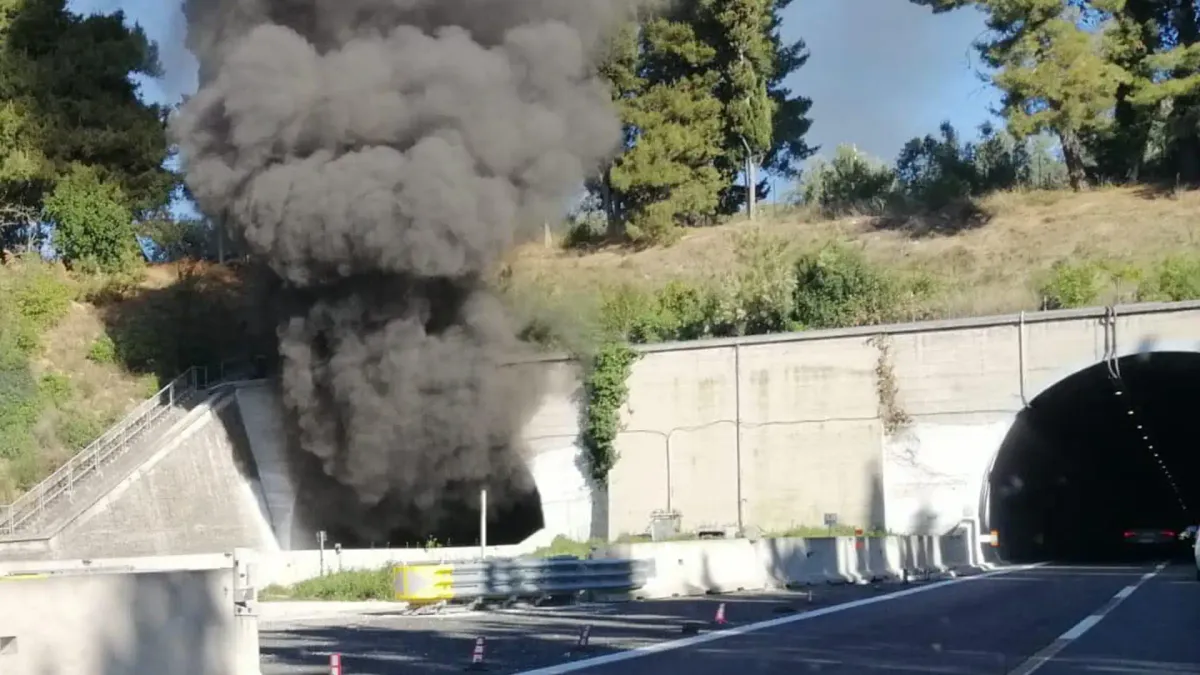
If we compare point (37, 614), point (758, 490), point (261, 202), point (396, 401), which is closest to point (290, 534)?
point (396, 401)

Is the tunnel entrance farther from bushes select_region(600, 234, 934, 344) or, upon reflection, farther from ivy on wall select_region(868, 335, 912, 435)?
bushes select_region(600, 234, 934, 344)

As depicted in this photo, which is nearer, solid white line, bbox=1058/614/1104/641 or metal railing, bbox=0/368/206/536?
solid white line, bbox=1058/614/1104/641

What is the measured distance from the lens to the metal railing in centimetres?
3209

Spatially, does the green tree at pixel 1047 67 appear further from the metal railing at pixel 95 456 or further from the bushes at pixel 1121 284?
the metal railing at pixel 95 456

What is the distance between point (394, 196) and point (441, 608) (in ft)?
49.8

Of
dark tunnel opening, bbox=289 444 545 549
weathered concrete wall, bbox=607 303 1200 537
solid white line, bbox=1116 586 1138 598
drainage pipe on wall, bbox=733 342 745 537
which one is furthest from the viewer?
dark tunnel opening, bbox=289 444 545 549

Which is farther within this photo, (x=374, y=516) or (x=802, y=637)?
(x=374, y=516)

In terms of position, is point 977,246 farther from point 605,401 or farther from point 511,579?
point 511,579

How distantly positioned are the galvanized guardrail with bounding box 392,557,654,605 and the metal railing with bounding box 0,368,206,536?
50.4 ft

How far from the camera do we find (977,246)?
1831 inches

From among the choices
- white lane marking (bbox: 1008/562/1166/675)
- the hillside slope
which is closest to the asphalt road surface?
white lane marking (bbox: 1008/562/1166/675)

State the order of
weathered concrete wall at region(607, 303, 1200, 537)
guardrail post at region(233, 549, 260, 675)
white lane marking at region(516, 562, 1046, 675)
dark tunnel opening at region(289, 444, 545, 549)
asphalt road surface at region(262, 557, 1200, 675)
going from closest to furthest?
guardrail post at region(233, 549, 260, 675) < white lane marking at region(516, 562, 1046, 675) < asphalt road surface at region(262, 557, 1200, 675) < weathered concrete wall at region(607, 303, 1200, 537) < dark tunnel opening at region(289, 444, 545, 549)

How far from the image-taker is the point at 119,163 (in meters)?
46.9

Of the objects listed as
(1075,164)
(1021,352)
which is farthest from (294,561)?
(1075,164)
